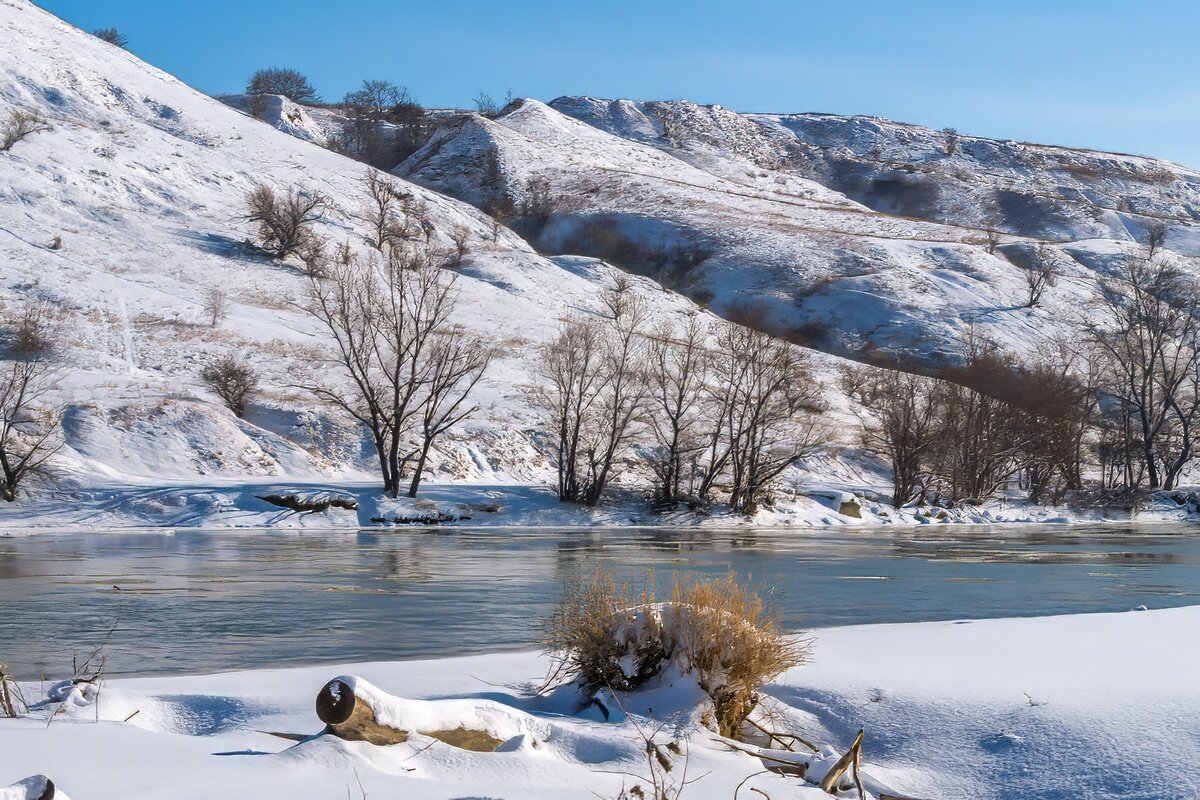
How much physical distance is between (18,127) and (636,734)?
245 feet

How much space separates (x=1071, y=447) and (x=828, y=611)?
39837mm

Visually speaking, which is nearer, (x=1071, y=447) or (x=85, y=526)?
(x=85, y=526)

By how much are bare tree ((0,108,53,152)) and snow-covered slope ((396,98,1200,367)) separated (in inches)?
1674

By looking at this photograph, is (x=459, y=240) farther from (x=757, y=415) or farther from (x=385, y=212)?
(x=757, y=415)

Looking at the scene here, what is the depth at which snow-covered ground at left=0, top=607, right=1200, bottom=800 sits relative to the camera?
5.55 m

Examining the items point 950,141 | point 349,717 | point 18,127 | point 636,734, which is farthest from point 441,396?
point 950,141

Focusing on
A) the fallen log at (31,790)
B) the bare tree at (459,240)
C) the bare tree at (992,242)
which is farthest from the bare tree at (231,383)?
the bare tree at (992,242)

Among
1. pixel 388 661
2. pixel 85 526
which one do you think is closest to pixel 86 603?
pixel 388 661

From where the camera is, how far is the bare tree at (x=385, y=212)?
2943 inches

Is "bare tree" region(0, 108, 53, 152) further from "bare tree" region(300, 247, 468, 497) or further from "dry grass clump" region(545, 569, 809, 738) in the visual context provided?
"dry grass clump" region(545, 569, 809, 738)

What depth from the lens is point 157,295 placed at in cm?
5616

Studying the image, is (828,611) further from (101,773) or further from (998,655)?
(101,773)

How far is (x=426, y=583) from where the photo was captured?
18.6 m

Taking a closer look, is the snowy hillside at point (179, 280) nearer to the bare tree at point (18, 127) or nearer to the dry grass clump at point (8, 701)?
the bare tree at point (18, 127)
